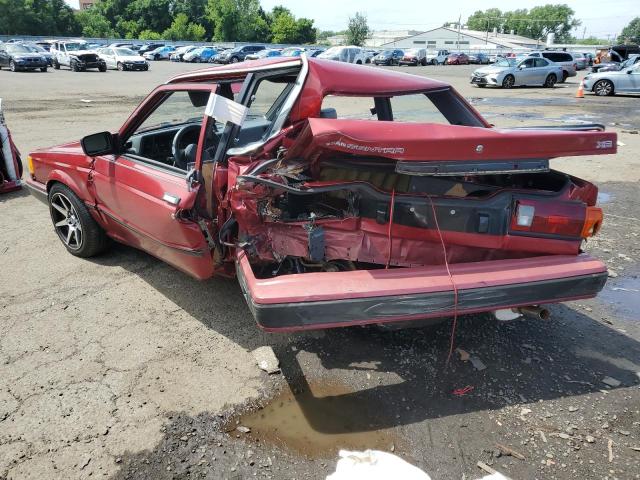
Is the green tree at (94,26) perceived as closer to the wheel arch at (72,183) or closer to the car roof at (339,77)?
the wheel arch at (72,183)

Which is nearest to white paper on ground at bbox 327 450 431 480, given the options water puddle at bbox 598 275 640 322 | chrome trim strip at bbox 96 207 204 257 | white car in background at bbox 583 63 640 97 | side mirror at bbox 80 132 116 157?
chrome trim strip at bbox 96 207 204 257

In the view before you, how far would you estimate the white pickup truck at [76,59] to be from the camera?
30.0 metres

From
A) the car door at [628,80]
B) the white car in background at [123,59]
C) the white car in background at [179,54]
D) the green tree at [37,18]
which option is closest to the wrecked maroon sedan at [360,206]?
the car door at [628,80]

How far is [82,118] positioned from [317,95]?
38.6 ft

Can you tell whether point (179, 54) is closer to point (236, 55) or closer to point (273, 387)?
point (236, 55)

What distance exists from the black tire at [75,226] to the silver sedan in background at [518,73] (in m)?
21.4

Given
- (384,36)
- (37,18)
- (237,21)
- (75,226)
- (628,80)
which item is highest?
(384,36)

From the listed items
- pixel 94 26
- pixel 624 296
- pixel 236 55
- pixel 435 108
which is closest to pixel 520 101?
pixel 624 296

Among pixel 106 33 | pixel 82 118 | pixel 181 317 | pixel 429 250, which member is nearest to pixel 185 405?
pixel 181 317

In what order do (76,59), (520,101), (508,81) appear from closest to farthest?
1. (520,101)
2. (508,81)
3. (76,59)

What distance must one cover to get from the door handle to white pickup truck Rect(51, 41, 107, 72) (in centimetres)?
3204

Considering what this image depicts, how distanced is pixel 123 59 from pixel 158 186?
33957mm

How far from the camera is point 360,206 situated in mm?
2822

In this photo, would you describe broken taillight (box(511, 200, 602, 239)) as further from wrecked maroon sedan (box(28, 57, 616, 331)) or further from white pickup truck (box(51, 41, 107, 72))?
white pickup truck (box(51, 41, 107, 72))
